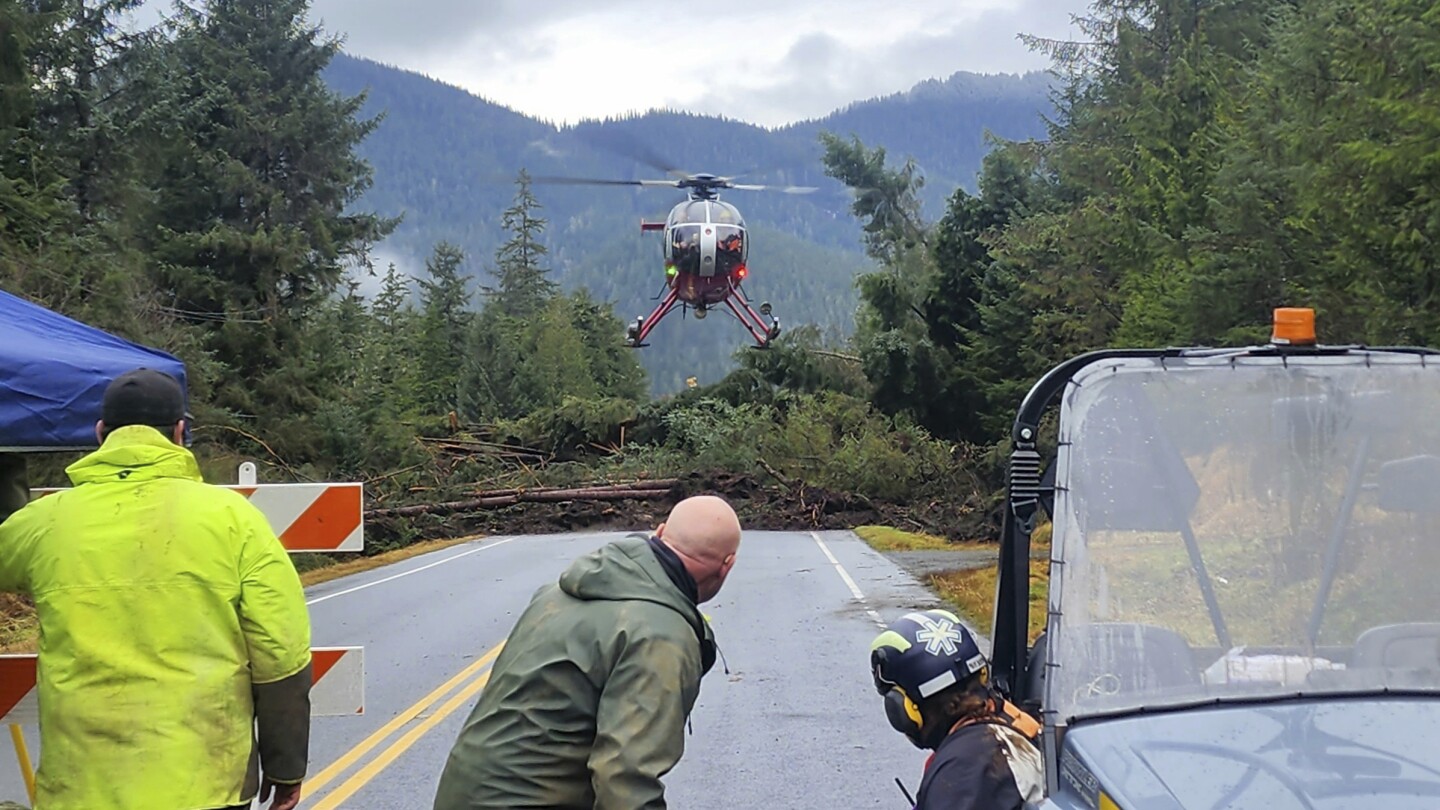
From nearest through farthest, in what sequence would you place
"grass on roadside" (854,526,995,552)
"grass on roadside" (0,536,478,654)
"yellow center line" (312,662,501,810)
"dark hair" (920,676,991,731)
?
"dark hair" (920,676,991,731) → "yellow center line" (312,662,501,810) → "grass on roadside" (0,536,478,654) → "grass on roadside" (854,526,995,552)

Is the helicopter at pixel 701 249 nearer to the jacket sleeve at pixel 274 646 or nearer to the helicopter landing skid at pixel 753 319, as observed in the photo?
the helicopter landing skid at pixel 753 319

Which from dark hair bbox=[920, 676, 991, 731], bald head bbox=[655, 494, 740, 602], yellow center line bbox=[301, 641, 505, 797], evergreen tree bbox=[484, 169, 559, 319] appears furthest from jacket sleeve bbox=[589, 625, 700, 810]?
evergreen tree bbox=[484, 169, 559, 319]

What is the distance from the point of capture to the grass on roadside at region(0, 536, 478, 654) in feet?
46.1

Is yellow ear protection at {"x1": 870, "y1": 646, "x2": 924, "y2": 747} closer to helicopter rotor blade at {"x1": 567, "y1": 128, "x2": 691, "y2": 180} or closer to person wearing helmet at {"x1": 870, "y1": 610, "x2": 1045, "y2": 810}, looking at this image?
person wearing helmet at {"x1": 870, "y1": 610, "x2": 1045, "y2": 810}

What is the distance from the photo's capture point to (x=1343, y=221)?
19547 millimetres

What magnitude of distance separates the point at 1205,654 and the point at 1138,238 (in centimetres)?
3173

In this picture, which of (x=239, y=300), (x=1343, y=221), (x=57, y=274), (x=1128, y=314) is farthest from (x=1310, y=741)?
(x=239, y=300)

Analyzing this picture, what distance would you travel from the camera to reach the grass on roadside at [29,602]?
14.1 meters

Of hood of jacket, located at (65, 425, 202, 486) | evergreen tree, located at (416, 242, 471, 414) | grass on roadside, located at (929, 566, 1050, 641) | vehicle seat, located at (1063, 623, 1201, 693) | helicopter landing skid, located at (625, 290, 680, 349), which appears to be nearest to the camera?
vehicle seat, located at (1063, 623, 1201, 693)

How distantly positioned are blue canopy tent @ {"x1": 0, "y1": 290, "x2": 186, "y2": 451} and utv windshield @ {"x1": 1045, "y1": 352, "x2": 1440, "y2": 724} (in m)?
3.85

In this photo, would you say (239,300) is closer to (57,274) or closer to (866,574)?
(57,274)

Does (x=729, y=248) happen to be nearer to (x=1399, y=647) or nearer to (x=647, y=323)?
(x=647, y=323)

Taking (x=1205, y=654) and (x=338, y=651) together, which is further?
(x=338, y=651)

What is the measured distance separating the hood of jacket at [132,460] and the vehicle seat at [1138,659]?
95.6 inches
